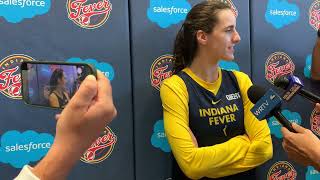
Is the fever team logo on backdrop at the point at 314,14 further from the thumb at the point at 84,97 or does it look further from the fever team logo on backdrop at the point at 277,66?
the thumb at the point at 84,97

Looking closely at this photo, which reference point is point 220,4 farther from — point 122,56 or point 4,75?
point 4,75

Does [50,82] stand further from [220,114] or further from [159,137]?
[159,137]

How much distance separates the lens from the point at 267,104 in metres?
1.17

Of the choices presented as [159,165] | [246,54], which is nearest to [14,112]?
[159,165]

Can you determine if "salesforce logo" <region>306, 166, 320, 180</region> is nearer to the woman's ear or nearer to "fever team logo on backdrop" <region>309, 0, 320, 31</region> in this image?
"fever team logo on backdrop" <region>309, 0, 320, 31</region>

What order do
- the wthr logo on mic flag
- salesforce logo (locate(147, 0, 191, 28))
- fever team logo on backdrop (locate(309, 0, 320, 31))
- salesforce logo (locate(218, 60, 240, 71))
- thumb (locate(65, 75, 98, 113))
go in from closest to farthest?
thumb (locate(65, 75, 98, 113)) < the wthr logo on mic flag < salesforce logo (locate(147, 0, 191, 28)) < salesforce logo (locate(218, 60, 240, 71)) < fever team logo on backdrop (locate(309, 0, 320, 31))

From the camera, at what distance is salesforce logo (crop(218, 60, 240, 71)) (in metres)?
2.07

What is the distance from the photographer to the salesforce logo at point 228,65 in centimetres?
207

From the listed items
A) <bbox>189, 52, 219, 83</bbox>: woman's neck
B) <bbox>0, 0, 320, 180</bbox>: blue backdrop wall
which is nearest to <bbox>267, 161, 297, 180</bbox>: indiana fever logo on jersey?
<bbox>0, 0, 320, 180</bbox>: blue backdrop wall

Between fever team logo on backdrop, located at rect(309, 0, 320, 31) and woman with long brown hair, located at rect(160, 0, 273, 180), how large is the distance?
0.80m

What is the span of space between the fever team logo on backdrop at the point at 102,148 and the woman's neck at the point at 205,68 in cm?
52

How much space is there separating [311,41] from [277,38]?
28cm

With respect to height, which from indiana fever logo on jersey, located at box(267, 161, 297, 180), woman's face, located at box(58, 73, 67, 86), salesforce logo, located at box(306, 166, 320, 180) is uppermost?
woman's face, located at box(58, 73, 67, 86)

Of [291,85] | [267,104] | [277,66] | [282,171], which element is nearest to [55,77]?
[267,104]
